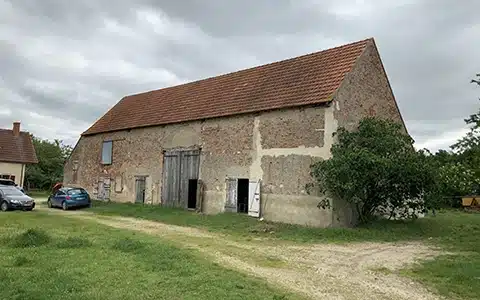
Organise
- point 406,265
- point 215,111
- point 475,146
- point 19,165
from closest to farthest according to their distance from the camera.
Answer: point 406,265 → point 475,146 → point 215,111 → point 19,165

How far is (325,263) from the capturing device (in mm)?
10906

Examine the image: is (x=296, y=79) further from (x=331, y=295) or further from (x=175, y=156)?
(x=331, y=295)

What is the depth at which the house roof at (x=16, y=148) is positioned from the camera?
4088cm

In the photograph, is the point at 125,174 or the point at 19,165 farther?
the point at 19,165

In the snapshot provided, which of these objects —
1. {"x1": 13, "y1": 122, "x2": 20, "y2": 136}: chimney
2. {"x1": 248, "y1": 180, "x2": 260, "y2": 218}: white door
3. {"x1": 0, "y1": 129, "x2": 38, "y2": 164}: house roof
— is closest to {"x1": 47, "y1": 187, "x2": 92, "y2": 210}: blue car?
{"x1": 248, "y1": 180, "x2": 260, "y2": 218}: white door

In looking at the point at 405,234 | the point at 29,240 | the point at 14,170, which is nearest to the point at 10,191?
the point at 29,240

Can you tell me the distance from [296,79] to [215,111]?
4995 mm

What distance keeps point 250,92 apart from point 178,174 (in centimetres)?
652

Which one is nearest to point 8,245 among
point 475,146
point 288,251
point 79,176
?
point 288,251

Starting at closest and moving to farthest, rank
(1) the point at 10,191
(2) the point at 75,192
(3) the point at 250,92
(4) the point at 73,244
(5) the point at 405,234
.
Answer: (4) the point at 73,244, (5) the point at 405,234, (3) the point at 250,92, (1) the point at 10,191, (2) the point at 75,192

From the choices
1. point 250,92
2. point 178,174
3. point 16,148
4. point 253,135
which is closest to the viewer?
point 253,135

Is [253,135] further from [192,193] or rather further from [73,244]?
[73,244]

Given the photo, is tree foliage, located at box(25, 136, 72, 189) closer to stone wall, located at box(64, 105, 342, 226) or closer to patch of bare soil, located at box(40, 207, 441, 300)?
stone wall, located at box(64, 105, 342, 226)

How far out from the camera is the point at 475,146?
16500 mm
